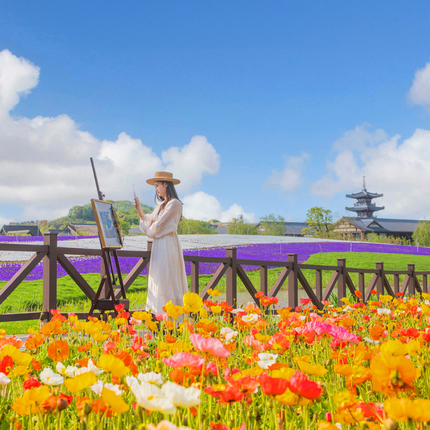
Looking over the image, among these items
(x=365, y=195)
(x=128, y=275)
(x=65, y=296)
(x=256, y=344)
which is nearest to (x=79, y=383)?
(x=256, y=344)

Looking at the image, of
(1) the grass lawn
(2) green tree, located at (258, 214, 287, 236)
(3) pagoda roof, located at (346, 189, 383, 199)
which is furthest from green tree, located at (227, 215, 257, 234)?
(1) the grass lawn

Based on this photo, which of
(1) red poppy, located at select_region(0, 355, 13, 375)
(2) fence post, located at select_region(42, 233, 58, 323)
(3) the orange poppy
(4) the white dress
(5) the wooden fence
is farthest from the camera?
(4) the white dress

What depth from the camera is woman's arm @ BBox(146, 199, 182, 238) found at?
496cm

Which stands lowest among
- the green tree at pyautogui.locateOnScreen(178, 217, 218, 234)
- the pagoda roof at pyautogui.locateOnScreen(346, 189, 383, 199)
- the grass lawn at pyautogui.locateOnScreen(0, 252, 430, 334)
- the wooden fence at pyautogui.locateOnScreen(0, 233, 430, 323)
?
the grass lawn at pyautogui.locateOnScreen(0, 252, 430, 334)

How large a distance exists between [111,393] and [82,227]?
46390 millimetres

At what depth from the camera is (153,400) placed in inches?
29.4

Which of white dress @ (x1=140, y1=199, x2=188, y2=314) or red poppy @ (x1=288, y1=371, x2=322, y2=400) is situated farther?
white dress @ (x1=140, y1=199, x2=188, y2=314)

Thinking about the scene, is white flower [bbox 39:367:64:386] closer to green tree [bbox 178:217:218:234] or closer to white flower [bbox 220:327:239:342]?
white flower [bbox 220:327:239:342]

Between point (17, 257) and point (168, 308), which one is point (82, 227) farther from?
point (168, 308)

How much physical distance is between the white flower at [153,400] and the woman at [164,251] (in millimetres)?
4085

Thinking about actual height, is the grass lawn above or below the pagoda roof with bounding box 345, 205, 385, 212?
below

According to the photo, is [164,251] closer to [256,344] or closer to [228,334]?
[228,334]

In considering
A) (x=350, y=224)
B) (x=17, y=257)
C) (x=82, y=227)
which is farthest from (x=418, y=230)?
(x=17, y=257)

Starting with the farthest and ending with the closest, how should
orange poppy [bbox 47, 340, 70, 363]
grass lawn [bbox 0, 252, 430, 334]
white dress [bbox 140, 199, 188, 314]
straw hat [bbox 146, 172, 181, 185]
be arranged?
grass lawn [bbox 0, 252, 430, 334]
straw hat [bbox 146, 172, 181, 185]
white dress [bbox 140, 199, 188, 314]
orange poppy [bbox 47, 340, 70, 363]
